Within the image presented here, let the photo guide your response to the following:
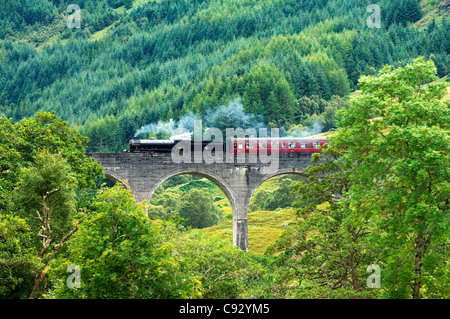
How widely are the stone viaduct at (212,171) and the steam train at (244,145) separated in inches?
32.7

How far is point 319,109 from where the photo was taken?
153 m

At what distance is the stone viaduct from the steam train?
32.7 inches

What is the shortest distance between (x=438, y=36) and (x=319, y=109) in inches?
2231

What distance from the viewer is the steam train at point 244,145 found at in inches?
2653

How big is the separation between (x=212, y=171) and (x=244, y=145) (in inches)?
180

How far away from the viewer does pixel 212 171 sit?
67.8 meters

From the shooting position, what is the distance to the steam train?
67375 millimetres

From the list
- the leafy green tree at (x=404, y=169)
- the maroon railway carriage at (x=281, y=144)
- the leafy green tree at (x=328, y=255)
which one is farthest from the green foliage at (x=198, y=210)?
the leafy green tree at (x=404, y=169)

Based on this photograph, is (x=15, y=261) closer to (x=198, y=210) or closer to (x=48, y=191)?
(x=48, y=191)

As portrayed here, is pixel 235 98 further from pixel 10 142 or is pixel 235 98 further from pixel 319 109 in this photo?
pixel 10 142

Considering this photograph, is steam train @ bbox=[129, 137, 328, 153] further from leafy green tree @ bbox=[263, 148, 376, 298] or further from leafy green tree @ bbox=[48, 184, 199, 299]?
leafy green tree @ bbox=[48, 184, 199, 299]

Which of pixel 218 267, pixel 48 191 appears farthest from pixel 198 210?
pixel 218 267

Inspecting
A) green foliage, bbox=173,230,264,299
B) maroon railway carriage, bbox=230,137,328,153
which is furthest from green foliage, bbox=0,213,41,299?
maroon railway carriage, bbox=230,137,328,153

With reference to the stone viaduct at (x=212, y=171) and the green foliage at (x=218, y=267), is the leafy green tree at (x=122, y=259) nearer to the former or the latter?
the green foliage at (x=218, y=267)
